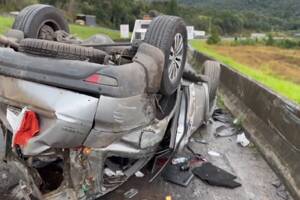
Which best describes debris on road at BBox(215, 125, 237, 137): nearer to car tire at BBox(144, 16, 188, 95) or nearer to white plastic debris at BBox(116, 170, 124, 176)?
car tire at BBox(144, 16, 188, 95)

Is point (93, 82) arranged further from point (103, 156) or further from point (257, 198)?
point (257, 198)

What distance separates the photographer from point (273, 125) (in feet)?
18.6

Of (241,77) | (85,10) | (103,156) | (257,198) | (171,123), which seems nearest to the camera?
(103,156)

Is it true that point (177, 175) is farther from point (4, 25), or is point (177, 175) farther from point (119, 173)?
point (4, 25)

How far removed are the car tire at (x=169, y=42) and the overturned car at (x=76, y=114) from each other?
0.5 inches

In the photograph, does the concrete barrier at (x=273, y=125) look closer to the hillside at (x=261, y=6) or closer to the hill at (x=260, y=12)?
the hill at (x=260, y=12)

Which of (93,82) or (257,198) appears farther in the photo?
(257,198)

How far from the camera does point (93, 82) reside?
11.2 ft

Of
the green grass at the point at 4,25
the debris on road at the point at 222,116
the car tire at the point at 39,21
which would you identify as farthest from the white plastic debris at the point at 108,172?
the green grass at the point at 4,25

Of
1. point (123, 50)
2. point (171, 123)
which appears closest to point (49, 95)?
point (123, 50)

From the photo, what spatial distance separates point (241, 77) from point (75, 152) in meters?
5.56

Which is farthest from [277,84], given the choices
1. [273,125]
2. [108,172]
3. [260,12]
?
[260,12]

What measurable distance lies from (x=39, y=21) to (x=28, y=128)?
1.96m

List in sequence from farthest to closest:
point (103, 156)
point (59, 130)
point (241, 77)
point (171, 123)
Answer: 1. point (241, 77)
2. point (171, 123)
3. point (103, 156)
4. point (59, 130)
